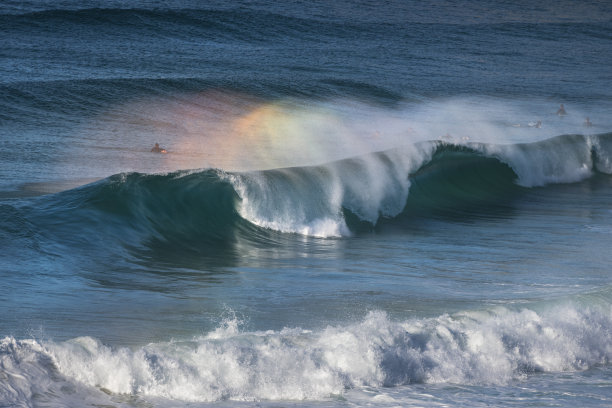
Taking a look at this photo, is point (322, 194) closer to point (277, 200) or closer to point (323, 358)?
point (277, 200)

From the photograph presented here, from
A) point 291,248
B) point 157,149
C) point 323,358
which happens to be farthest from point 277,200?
point 157,149

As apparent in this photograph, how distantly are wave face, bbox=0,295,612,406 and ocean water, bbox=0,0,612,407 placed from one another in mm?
14

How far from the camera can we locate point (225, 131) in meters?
19.9

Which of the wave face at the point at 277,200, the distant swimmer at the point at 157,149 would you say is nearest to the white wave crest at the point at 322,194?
the wave face at the point at 277,200

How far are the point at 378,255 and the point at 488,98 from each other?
1947 cm

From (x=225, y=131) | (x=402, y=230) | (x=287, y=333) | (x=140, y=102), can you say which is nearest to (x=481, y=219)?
(x=402, y=230)

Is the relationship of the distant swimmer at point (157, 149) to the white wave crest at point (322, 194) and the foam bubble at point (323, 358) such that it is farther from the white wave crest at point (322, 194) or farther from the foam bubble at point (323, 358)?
the foam bubble at point (323, 358)

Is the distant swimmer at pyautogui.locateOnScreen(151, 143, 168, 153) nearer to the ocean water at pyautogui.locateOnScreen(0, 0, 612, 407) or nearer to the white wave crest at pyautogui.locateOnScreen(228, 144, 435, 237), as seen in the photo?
the ocean water at pyautogui.locateOnScreen(0, 0, 612, 407)

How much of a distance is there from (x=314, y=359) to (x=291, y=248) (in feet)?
13.0

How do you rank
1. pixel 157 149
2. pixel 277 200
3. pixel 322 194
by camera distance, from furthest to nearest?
pixel 157 149 → pixel 322 194 → pixel 277 200

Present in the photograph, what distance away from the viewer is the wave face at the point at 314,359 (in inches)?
196

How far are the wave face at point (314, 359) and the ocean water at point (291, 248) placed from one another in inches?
0.5

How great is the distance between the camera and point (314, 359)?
5461 millimetres

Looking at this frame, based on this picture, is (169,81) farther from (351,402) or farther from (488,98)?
(351,402)
